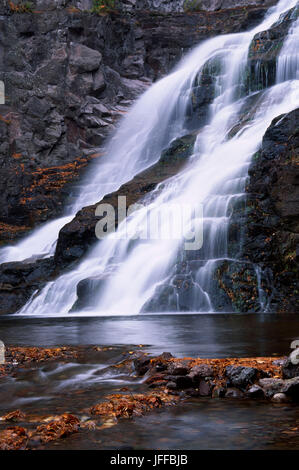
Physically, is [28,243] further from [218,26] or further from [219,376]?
[218,26]

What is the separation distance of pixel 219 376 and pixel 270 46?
23.0 meters

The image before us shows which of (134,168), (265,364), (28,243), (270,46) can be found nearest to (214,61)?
(270,46)

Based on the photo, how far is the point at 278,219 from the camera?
13.5 m

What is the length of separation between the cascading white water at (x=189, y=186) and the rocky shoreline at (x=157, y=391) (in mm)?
7830

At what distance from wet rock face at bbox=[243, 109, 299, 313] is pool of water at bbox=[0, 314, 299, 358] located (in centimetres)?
200

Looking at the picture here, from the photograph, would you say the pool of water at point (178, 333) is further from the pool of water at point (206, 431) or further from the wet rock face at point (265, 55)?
the wet rock face at point (265, 55)

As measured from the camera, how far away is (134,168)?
2509 cm

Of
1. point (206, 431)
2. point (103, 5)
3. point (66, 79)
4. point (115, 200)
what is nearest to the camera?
point (206, 431)

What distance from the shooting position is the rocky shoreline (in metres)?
3.33

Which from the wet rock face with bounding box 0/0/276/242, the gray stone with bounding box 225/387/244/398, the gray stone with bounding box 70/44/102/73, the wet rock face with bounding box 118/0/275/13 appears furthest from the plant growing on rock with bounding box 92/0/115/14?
the gray stone with bounding box 225/387/244/398

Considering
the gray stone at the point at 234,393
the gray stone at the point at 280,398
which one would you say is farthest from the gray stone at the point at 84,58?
the gray stone at the point at 280,398

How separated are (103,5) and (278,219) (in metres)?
28.2

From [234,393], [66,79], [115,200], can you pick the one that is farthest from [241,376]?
[66,79]

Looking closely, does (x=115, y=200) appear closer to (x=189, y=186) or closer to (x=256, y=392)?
(x=189, y=186)
